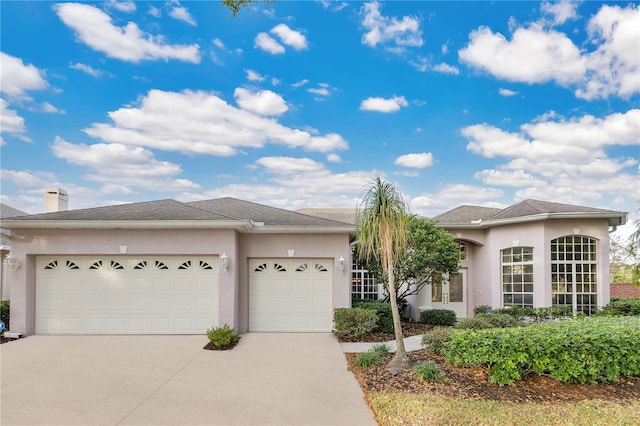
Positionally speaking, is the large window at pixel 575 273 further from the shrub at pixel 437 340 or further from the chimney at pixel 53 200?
the chimney at pixel 53 200

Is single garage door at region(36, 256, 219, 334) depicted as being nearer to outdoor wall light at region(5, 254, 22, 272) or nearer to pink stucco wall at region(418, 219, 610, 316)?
outdoor wall light at region(5, 254, 22, 272)

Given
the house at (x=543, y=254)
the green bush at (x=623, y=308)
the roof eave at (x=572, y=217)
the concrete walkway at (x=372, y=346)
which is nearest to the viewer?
the concrete walkway at (x=372, y=346)

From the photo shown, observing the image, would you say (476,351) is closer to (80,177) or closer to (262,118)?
(262,118)

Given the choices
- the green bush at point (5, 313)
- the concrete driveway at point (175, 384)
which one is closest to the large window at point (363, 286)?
the concrete driveway at point (175, 384)

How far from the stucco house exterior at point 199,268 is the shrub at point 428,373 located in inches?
177

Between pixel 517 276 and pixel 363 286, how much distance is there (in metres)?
5.56

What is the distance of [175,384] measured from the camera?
636cm

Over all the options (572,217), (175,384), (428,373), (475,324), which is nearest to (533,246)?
(572,217)

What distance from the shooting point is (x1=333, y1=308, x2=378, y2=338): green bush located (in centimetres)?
1010

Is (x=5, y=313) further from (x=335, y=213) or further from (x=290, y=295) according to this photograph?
(x=335, y=213)

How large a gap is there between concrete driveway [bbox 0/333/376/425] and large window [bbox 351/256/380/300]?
6100 millimetres

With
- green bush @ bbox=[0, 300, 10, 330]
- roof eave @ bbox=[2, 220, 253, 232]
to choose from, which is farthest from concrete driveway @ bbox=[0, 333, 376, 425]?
roof eave @ bbox=[2, 220, 253, 232]

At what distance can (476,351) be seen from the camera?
637cm

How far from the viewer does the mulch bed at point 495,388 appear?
5.80 m
